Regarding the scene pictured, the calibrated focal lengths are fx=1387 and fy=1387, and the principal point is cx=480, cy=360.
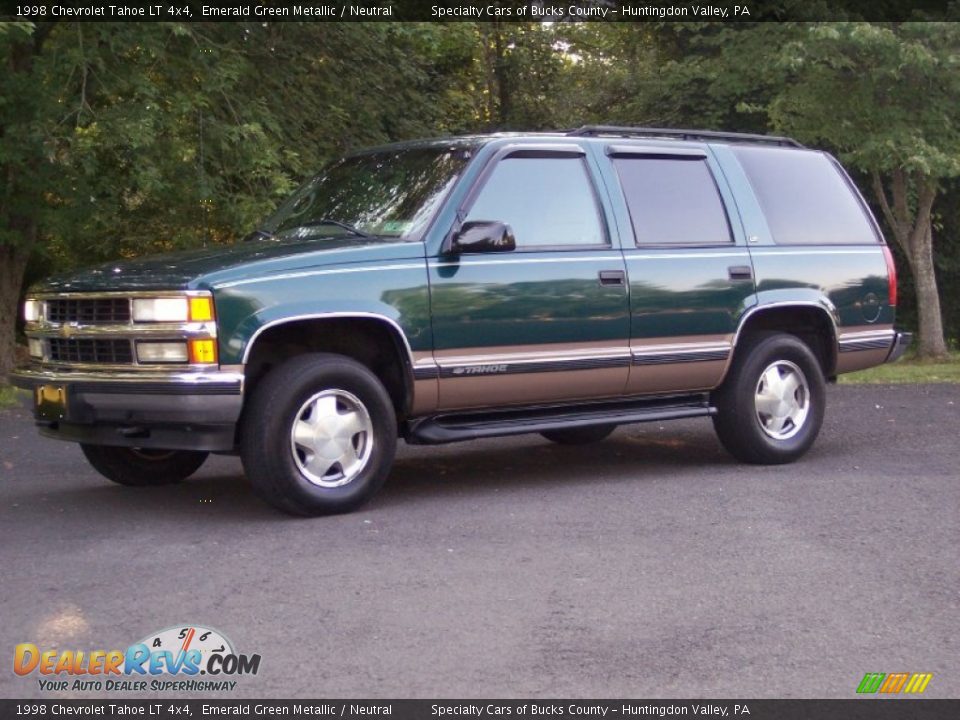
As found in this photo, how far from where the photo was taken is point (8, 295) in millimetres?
16672

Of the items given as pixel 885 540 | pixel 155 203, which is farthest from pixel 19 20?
pixel 885 540

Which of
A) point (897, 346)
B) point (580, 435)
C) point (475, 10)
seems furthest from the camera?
point (475, 10)

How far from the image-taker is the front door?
740 centimetres

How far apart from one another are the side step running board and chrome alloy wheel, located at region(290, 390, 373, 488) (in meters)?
0.46

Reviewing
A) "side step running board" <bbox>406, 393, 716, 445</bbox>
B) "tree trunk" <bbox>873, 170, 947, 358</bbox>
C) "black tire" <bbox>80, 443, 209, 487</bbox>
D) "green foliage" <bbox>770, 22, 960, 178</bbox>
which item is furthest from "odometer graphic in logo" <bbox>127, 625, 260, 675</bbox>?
"tree trunk" <bbox>873, 170, 947, 358</bbox>

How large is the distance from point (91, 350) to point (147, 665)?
9.12 ft

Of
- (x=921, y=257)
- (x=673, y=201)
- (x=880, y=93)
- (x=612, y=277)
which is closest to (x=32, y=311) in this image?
(x=612, y=277)

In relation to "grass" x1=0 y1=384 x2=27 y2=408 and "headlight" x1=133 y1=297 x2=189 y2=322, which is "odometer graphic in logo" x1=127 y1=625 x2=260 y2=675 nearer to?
"headlight" x1=133 y1=297 x2=189 y2=322

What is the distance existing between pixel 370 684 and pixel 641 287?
4.29 meters

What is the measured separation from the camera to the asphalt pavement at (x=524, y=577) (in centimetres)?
454

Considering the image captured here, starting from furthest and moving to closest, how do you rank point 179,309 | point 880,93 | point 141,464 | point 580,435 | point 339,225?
point 880,93 < point 580,435 < point 141,464 < point 339,225 < point 179,309

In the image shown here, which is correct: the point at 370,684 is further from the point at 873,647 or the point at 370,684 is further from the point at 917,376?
the point at 917,376

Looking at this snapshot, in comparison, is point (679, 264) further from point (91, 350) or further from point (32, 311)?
point (32, 311)

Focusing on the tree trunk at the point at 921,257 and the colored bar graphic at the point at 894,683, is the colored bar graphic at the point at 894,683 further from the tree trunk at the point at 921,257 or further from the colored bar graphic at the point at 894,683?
the tree trunk at the point at 921,257
